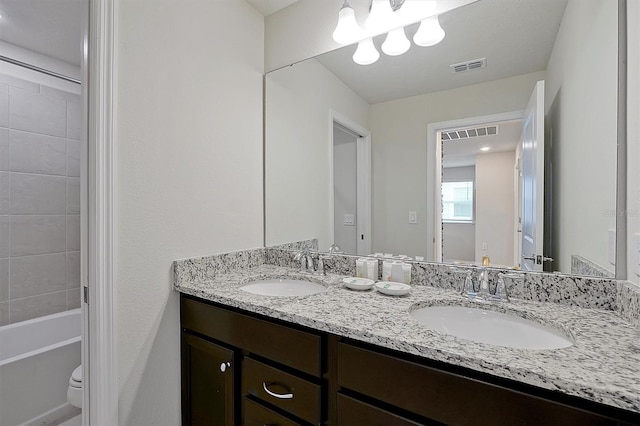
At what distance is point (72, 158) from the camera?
2389mm

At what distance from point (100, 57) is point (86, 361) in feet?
3.79

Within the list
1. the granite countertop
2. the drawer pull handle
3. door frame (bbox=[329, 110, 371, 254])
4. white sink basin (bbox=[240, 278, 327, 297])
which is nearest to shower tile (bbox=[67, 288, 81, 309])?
the granite countertop

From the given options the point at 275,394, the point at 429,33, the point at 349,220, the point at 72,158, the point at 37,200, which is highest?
the point at 429,33

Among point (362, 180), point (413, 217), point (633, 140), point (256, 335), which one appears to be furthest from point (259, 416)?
point (633, 140)

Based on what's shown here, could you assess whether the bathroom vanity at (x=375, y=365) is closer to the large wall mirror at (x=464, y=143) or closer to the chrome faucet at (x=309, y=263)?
the chrome faucet at (x=309, y=263)

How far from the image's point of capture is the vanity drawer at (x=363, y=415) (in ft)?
2.54

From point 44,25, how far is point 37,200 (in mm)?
1183

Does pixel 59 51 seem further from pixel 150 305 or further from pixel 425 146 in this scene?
pixel 425 146

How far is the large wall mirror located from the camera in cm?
104

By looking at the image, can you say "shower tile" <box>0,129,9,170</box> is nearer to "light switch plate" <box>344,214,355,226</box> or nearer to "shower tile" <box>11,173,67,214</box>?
"shower tile" <box>11,173,67,214</box>

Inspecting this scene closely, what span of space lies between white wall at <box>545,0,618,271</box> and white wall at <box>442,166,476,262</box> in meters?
0.29

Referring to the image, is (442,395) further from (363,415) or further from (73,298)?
(73,298)

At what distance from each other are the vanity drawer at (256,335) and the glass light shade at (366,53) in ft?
4.34

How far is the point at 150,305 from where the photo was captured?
1279mm
